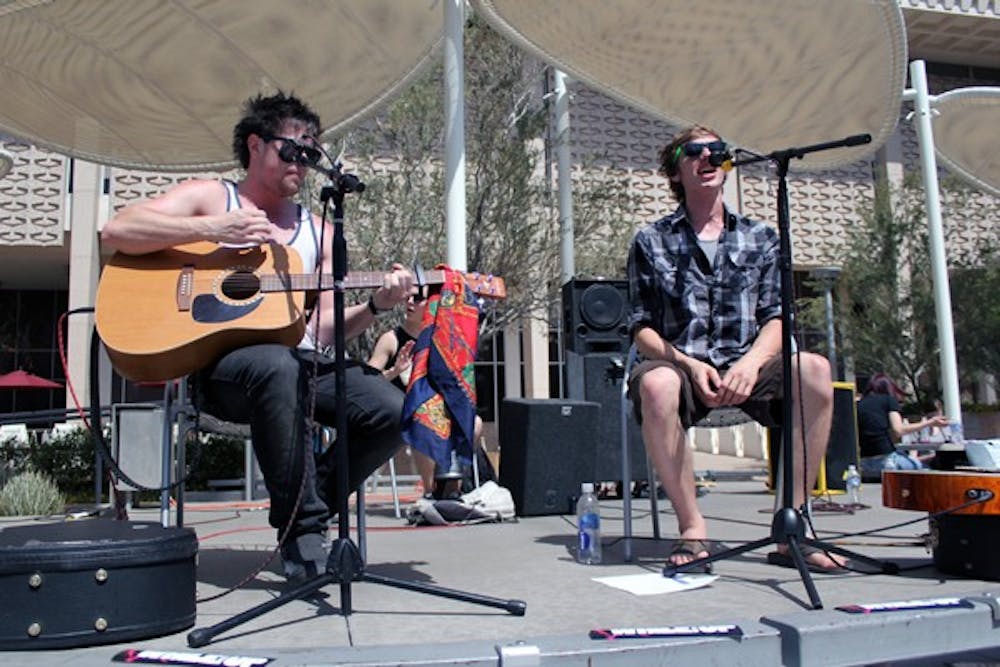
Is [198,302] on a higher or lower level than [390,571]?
higher

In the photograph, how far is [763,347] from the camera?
10.3ft

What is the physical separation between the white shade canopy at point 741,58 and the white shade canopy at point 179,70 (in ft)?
3.73

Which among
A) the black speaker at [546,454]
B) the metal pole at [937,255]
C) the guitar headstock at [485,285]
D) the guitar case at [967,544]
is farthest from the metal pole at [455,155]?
the metal pole at [937,255]

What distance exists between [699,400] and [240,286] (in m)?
1.69

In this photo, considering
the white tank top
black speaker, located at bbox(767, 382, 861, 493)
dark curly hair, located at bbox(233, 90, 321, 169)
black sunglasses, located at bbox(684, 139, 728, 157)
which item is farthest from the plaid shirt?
black speaker, located at bbox(767, 382, 861, 493)

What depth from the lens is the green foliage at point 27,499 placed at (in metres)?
6.66

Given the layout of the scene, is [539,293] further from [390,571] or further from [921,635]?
A: [921,635]

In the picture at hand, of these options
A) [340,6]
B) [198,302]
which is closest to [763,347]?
[198,302]

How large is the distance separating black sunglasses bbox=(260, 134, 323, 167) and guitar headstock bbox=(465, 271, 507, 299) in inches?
28.8

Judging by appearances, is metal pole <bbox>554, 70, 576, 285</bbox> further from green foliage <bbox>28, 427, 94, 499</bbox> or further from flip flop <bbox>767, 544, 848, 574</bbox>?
flip flop <bbox>767, 544, 848, 574</bbox>

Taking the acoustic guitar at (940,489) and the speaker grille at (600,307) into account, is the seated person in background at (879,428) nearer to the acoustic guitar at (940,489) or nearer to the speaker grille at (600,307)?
the speaker grille at (600,307)

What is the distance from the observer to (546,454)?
18.3ft

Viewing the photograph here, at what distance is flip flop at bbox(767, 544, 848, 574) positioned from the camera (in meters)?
2.86

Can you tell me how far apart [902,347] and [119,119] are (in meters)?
15.5
